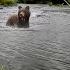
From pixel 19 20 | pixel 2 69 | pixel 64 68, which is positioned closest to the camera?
pixel 2 69

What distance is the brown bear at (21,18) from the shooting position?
1488cm

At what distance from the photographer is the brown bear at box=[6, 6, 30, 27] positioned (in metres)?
14.9

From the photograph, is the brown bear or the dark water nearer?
the dark water

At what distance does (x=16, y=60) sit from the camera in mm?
7895

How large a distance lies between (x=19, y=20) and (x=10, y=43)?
4.90 m

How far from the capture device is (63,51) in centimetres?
916

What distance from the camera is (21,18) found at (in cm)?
1504

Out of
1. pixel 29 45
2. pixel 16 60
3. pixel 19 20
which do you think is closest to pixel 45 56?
pixel 16 60

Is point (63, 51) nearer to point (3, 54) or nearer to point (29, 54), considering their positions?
point (29, 54)

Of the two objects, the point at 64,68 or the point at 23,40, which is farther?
the point at 23,40

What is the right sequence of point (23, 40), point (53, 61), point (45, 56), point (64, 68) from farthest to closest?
point (23, 40)
point (45, 56)
point (53, 61)
point (64, 68)

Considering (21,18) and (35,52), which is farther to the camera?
(21,18)

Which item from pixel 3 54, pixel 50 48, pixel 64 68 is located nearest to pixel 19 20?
pixel 50 48

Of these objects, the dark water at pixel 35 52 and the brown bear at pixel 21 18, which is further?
the brown bear at pixel 21 18
